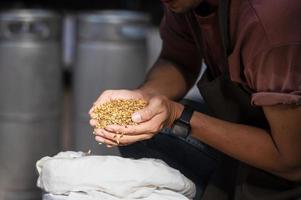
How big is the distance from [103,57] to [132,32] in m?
0.18

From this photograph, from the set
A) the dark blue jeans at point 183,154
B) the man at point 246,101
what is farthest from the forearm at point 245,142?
the dark blue jeans at point 183,154

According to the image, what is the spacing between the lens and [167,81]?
2445mm

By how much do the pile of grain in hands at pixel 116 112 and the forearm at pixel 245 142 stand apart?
6.6 inches

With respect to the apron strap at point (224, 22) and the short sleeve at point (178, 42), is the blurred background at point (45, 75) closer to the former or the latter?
the short sleeve at point (178, 42)

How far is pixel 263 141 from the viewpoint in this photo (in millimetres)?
1919

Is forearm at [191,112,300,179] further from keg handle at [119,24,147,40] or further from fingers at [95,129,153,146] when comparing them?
keg handle at [119,24,147,40]

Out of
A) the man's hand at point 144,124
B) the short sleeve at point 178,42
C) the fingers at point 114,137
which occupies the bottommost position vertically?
the fingers at point 114,137

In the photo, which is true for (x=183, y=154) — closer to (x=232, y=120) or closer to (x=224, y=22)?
(x=232, y=120)

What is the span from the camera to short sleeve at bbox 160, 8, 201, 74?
7.77 feet

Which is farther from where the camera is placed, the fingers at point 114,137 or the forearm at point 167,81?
the forearm at point 167,81

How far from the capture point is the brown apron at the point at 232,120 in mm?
1981

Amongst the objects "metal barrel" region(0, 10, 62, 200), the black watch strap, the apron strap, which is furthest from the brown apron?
"metal barrel" region(0, 10, 62, 200)

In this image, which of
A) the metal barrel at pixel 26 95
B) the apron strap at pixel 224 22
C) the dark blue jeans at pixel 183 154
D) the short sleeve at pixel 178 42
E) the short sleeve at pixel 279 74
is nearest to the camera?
the short sleeve at pixel 279 74

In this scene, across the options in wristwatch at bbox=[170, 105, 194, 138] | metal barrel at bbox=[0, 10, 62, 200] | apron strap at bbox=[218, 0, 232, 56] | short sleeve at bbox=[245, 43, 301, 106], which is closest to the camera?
short sleeve at bbox=[245, 43, 301, 106]
